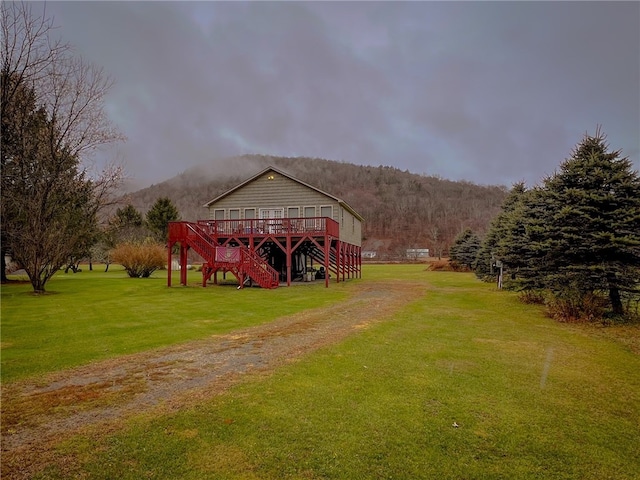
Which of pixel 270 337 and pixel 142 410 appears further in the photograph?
pixel 270 337

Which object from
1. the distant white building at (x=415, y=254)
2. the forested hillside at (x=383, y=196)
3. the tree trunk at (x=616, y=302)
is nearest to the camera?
the tree trunk at (x=616, y=302)

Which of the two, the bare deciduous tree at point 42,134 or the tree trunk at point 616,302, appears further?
the bare deciduous tree at point 42,134

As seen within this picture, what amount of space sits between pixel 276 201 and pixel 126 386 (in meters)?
21.4

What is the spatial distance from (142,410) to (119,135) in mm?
22759

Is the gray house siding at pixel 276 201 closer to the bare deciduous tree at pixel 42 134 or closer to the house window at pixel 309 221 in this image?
the house window at pixel 309 221

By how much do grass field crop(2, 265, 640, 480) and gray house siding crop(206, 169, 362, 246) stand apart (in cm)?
1646

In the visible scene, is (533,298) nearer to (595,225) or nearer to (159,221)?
(595,225)

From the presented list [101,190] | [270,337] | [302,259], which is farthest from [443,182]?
[270,337]

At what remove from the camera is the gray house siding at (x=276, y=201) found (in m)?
26.2

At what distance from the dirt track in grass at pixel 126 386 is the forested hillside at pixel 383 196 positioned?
322ft

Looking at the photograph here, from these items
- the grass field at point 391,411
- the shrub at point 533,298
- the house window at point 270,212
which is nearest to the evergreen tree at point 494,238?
the shrub at point 533,298

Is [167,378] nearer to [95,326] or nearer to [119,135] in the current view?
[95,326]

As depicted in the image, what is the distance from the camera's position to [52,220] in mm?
19766

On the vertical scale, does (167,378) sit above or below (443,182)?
below
